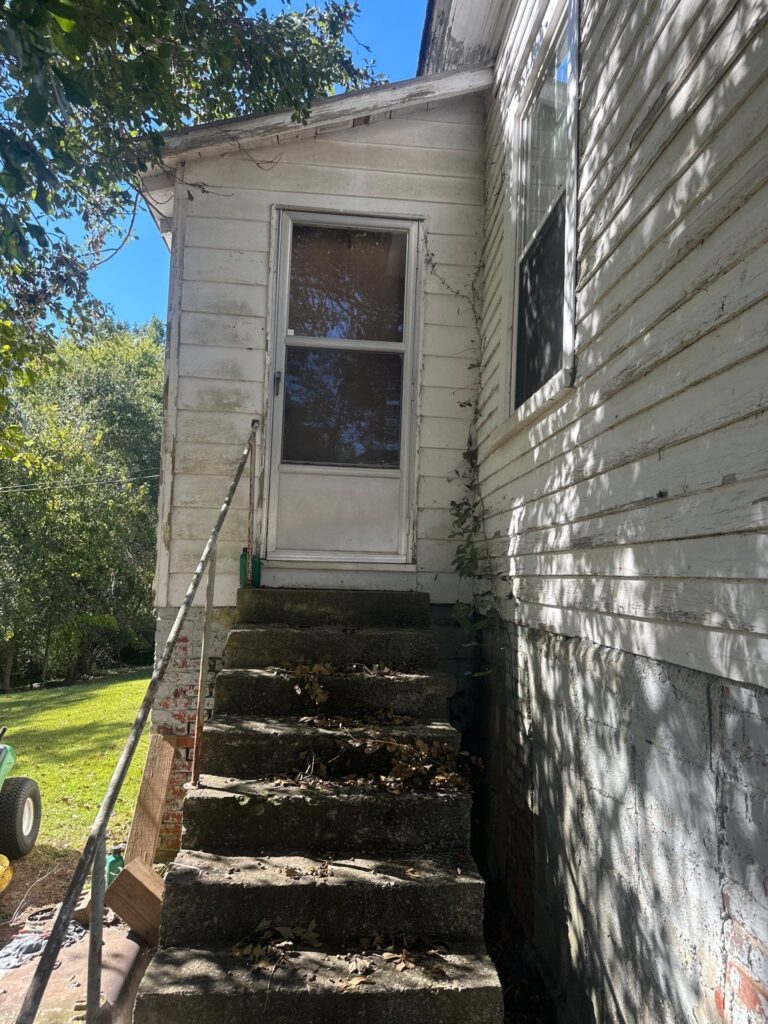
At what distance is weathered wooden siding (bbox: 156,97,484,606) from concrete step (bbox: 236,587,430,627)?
464 millimetres

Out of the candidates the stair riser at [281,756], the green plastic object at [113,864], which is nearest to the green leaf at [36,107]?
the stair riser at [281,756]

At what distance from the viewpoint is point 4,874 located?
184 inches

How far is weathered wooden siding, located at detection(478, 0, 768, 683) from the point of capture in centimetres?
161

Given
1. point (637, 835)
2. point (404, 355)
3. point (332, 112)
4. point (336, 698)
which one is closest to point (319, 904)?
point (336, 698)

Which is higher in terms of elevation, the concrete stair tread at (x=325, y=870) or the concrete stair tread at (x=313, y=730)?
the concrete stair tread at (x=313, y=730)

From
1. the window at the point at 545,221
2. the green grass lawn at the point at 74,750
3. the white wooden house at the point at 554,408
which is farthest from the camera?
the green grass lawn at the point at 74,750

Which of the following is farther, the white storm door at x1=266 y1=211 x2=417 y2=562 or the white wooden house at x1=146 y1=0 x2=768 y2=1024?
the white storm door at x1=266 y1=211 x2=417 y2=562

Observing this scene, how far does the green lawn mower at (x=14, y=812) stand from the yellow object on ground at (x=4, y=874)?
1.06ft

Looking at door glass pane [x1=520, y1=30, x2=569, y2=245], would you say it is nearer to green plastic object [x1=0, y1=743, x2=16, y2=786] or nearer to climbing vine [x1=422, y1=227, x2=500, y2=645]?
climbing vine [x1=422, y1=227, x2=500, y2=645]

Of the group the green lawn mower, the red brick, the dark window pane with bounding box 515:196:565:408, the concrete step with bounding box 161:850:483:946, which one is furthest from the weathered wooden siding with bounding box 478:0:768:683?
the green lawn mower

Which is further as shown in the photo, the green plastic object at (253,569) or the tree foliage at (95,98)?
the green plastic object at (253,569)

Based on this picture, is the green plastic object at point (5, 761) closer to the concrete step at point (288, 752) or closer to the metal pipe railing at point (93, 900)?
the concrete step at point (288, 752)

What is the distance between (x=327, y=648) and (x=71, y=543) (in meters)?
15.4

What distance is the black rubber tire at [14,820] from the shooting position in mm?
5125
